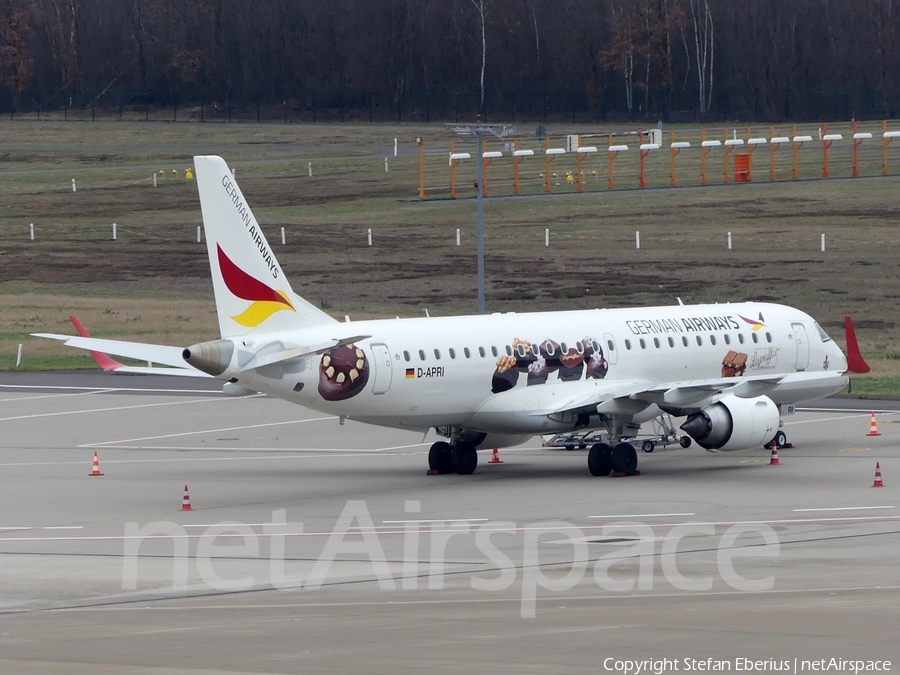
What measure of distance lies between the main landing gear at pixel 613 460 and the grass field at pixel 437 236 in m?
22.1

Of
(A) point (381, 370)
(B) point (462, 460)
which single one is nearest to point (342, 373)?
(A) point (381, 370)

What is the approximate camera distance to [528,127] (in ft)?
474

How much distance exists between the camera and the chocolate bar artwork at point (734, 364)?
4091 cm

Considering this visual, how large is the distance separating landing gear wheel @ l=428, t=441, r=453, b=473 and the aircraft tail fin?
5844mm

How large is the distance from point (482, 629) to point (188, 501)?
14954 millimetres

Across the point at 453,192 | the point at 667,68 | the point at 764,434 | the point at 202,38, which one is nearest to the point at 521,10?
the point at 667,68

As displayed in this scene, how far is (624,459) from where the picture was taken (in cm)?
3616

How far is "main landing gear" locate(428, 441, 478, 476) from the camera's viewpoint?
37.6 m

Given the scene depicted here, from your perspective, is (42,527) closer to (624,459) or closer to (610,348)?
(624,459)

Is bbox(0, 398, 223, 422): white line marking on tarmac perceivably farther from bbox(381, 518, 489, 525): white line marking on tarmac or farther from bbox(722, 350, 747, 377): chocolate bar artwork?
bbox(381, 518, 489, 525): white line marking on tarmac

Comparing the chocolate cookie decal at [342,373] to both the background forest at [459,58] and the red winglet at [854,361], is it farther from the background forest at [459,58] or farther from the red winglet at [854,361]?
the background forest at [459,58]

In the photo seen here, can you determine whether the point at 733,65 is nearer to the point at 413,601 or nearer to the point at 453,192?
the point at 453,192

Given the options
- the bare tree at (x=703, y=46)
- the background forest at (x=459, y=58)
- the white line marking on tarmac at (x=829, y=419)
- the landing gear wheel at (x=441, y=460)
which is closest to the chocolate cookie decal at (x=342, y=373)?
the landing gear wheel at (x=441, y=460)

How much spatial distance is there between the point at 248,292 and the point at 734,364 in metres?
14.5
